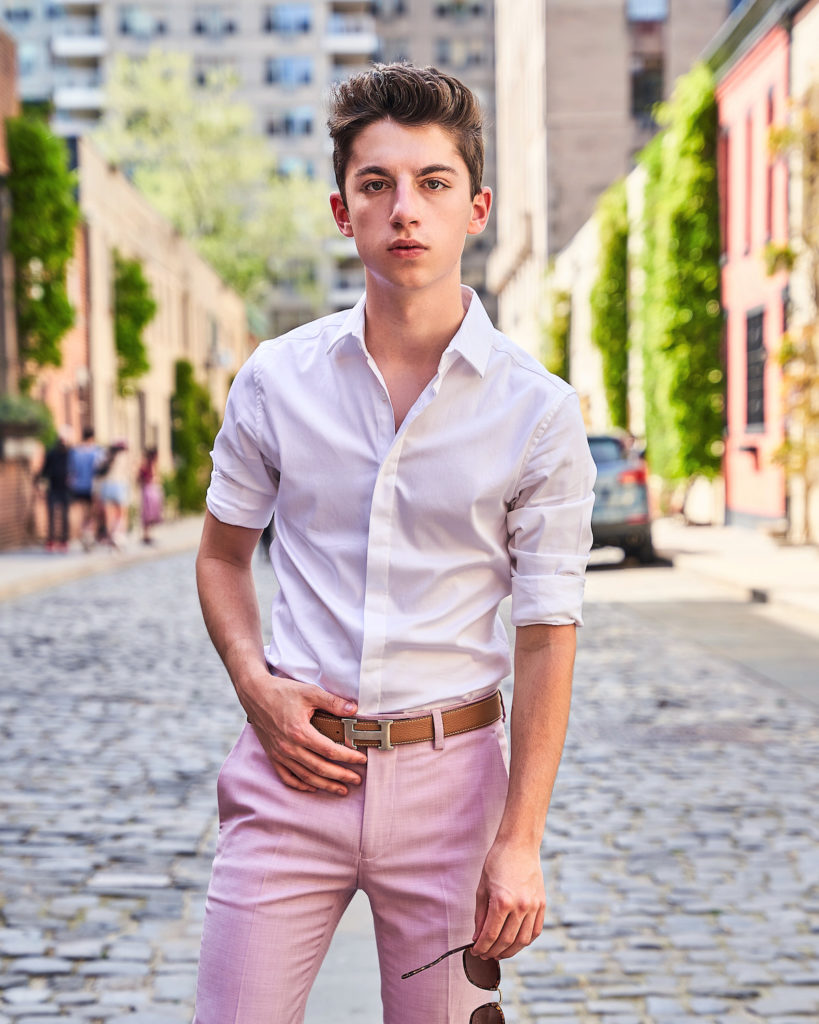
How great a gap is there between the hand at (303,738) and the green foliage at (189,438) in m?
36.5

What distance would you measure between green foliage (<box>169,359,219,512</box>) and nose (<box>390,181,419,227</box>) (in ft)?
120

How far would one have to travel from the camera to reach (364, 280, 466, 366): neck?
6.97 ft

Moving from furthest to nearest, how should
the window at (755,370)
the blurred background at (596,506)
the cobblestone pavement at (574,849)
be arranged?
the window at (755,370)
the blurred background at (596,506)
the cobblestone pavement at (574,849)

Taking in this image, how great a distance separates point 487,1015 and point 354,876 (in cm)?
26

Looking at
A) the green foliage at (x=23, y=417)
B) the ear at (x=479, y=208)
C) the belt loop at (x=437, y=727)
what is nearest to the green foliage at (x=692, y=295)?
the green foliage at (x=23, y=417)

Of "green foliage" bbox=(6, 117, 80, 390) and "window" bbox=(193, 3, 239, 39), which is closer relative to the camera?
"green foliage" bbox=(6, 117, 80, 390)

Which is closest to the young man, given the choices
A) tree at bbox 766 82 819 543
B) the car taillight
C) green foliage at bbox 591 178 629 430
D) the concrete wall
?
tree at bbox 766 82 819 543

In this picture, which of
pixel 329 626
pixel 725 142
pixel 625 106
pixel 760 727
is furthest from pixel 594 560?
pixel 625 106

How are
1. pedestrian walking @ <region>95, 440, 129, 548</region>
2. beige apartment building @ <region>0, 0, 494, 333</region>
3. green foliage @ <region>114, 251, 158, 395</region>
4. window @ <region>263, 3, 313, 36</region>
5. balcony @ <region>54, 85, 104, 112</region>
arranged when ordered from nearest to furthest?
1. pedestrian walking @ <region>95, 440, 129, 548</region>
2. green foliage @ <region>114, 251, 158, 395</region>
3. window @ <region>263, 3, 313, 36</region>
4. beige apartment building @ <region>0, 0, 494, 333</region>
5. balcony @ <region>54, 85, 104, 112</region>

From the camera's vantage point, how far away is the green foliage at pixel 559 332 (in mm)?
46438

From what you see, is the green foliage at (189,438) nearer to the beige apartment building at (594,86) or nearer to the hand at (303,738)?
the beige apartment building at (594,86)

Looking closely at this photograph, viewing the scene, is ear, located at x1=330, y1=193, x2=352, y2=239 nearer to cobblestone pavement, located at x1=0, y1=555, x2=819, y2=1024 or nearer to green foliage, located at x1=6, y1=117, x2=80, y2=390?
cobblestone pavement, located at x1=0, y1=555, x2=819, y2=1024

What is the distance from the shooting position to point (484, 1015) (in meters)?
2.00

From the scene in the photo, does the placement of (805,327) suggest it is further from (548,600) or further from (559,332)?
(559,332)
